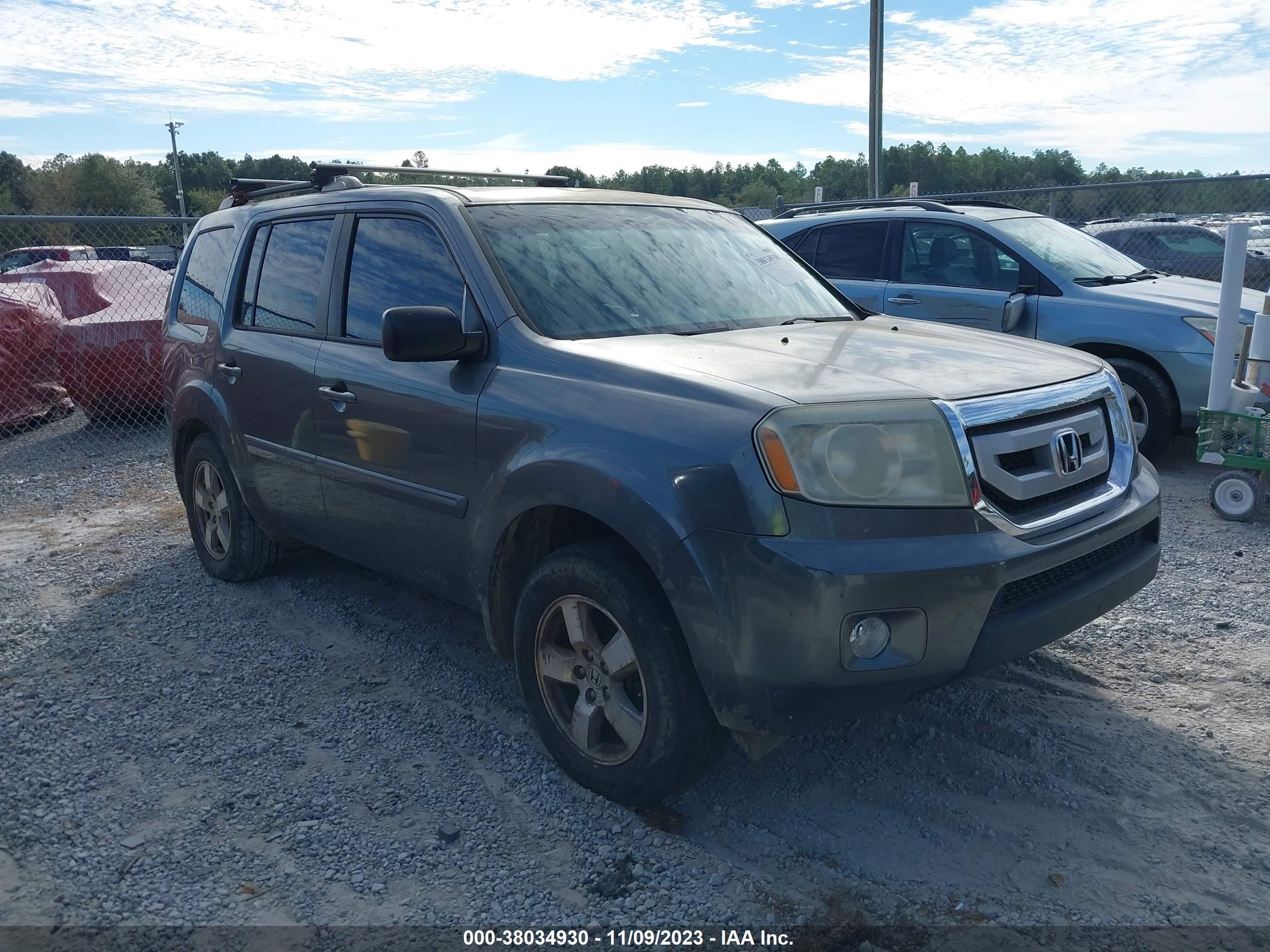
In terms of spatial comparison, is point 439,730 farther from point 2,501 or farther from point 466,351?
point 2,501

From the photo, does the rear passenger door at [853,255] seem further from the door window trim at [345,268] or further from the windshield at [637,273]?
the door window trim at [345,268]

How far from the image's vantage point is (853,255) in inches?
334

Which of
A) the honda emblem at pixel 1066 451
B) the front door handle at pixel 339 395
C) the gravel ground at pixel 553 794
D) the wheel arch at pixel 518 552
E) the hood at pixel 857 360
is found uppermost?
the hood at pixel 857 360

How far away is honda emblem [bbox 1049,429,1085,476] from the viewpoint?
3.10 metres

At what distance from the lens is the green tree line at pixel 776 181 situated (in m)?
12.6

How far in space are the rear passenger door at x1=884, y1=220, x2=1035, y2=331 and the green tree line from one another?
161 cm

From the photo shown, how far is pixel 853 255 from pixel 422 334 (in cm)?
583

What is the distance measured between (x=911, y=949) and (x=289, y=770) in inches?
82.4

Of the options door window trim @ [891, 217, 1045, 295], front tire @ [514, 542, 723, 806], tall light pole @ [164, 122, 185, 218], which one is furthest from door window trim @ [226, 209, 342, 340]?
tall light pole @ [164, 122, 185, 218]

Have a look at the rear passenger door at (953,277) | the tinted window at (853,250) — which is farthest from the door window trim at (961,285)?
the tinted window at (853,250)

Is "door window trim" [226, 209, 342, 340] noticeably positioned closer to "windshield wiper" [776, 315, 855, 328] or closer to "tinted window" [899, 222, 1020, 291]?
"windshield wiper" [776, 315, 855, 328]

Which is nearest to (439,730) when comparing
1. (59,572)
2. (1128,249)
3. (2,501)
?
(59,572)

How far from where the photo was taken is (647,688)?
3014 mm

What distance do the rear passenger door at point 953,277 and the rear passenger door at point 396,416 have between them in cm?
481
